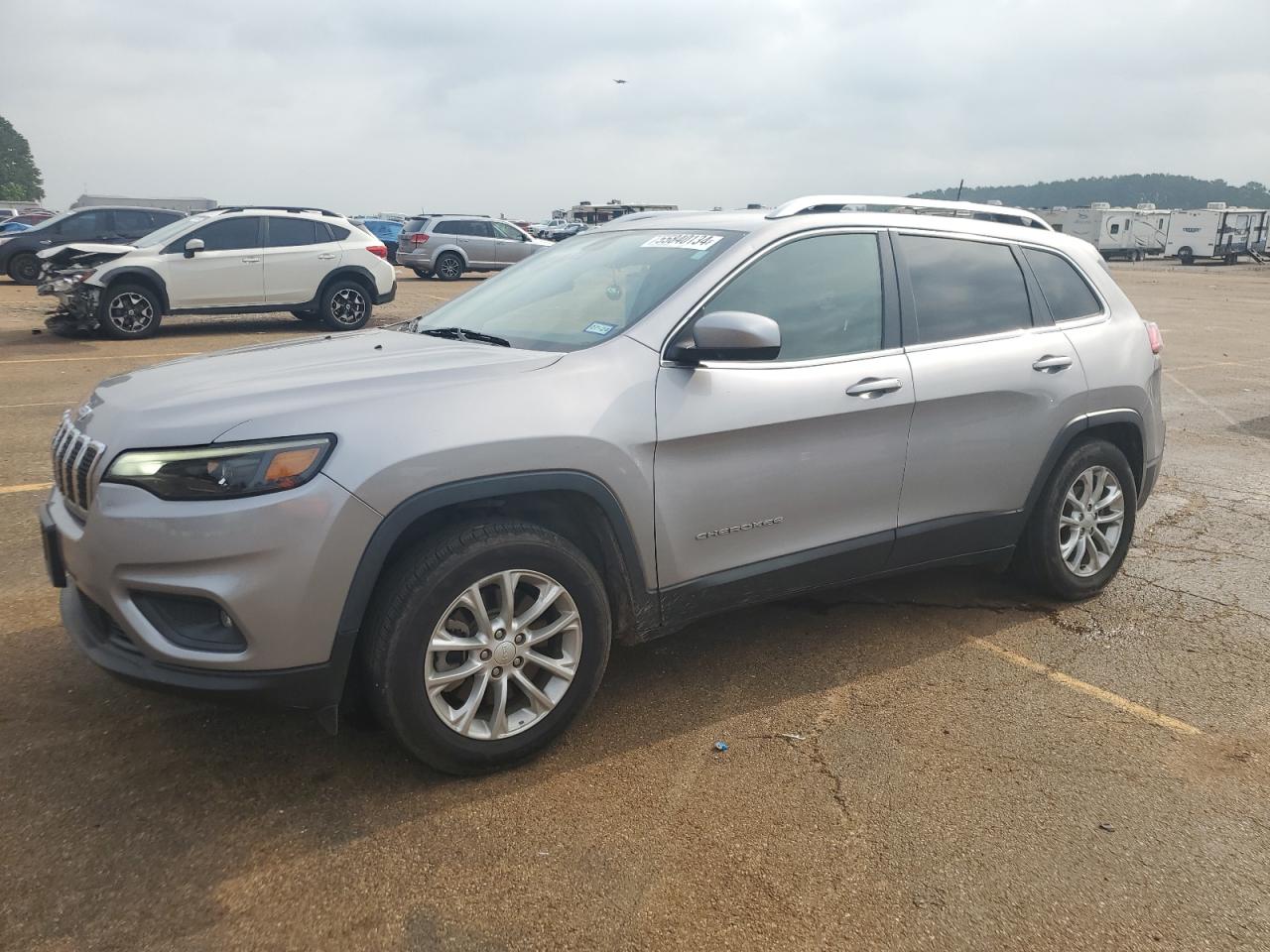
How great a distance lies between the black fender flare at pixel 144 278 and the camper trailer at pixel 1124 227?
164ft

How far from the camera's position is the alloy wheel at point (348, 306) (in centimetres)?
1423

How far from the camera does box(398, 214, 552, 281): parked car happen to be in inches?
1011

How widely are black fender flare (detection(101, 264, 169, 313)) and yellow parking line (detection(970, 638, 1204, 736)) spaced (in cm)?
1217

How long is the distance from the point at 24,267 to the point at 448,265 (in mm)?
9648

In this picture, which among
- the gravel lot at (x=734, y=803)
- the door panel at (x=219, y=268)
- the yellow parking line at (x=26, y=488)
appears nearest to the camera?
the gravel lot at (x=734, y=803)

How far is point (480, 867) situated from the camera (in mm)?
2568

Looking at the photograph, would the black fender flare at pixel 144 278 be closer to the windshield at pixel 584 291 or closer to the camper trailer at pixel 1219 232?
the windshield at pixel 584 291

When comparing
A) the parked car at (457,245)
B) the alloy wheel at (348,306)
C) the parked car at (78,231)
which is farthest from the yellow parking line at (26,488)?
the parked car at (457,245)

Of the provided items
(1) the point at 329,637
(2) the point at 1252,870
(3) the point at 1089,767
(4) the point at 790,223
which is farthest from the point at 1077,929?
(4) the point at 790,223

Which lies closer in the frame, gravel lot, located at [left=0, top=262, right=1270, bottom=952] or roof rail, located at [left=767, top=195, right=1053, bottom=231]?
gravel lot, located at [left=0, top=262, right=1270, bottom=952]

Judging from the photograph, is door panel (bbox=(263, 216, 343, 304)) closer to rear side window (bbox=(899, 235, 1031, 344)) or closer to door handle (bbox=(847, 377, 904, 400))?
rear side window (bbox=(899, 235, 1031, 344))

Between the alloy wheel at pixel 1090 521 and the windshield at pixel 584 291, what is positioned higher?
the windshield at pixel 584 291

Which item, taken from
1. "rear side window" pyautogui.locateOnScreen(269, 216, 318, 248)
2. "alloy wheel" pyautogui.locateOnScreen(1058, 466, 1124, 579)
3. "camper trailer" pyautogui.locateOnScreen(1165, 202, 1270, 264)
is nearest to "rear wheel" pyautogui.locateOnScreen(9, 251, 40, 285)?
"rear side window" pyautogui.locateOnScreen(269, 216, 318, 248)

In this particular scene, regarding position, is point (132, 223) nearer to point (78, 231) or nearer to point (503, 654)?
point (78, 231)
